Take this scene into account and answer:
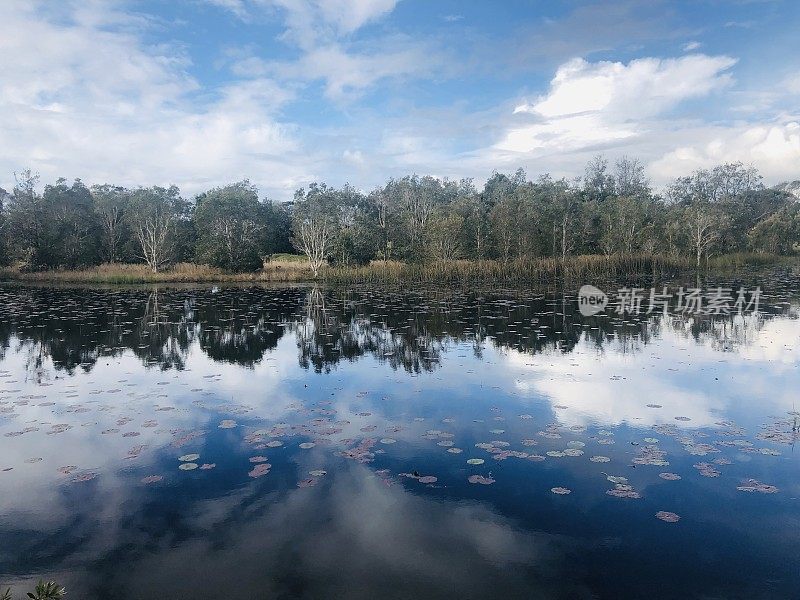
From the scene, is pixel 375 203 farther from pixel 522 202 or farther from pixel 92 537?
pixel 92 537

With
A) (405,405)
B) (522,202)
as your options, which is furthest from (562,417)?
(522,202)

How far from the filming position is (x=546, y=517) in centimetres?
405

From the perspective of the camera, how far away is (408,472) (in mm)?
4855

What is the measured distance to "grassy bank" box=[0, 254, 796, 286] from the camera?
95.0 feet

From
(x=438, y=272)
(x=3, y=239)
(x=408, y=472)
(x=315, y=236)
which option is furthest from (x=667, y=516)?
(x=3, y=239)

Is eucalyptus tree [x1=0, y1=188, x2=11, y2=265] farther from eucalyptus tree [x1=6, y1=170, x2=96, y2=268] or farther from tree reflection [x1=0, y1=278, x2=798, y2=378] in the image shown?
tree reflection [x1=0, y1=278, x2=798, y2=378]

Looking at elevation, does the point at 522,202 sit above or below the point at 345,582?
above

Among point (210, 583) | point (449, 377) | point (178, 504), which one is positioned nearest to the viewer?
point (210, 583)

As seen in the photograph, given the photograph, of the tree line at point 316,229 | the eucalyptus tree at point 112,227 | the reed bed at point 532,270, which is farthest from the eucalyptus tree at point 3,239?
the reed bed at point 532,270

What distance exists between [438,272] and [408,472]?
84.5 ft

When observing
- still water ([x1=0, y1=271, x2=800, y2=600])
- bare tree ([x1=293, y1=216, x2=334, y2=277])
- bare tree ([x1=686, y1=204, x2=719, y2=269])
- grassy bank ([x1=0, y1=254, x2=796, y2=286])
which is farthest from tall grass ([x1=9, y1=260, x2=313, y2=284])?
bare tree ([x1=686, y1=204, x2=719, y2=269])

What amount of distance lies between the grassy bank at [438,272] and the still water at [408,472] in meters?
18.5

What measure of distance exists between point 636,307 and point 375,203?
126ft

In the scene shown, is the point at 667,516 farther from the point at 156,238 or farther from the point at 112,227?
the point at 112,227
